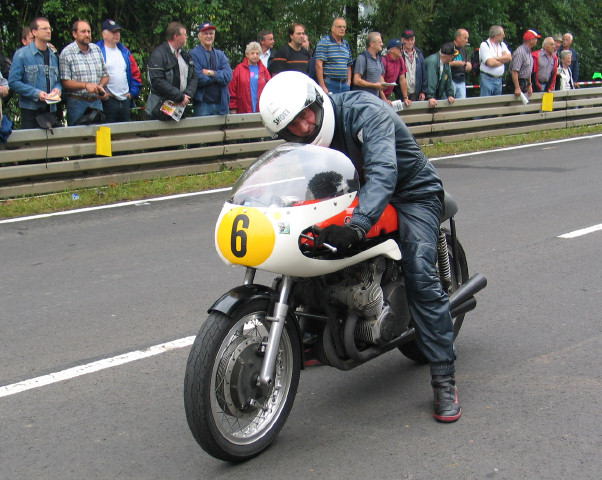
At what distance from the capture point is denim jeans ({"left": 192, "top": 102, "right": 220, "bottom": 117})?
12.7m

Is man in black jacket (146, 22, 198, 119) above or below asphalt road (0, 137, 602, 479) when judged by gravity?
above

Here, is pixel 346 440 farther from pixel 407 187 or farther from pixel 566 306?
pixel 566 306

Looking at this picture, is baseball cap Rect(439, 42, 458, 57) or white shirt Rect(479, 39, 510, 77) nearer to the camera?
baseball cap Rect(439, 42, 458, 57)

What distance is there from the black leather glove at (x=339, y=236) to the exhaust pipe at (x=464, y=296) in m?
1.22

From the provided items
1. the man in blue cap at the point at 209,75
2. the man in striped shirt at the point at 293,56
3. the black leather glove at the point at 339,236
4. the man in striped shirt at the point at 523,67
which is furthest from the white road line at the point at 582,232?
the man in striped shirt at the point at 523,67

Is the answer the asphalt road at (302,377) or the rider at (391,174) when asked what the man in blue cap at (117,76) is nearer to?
the asphalt road at (302,377)

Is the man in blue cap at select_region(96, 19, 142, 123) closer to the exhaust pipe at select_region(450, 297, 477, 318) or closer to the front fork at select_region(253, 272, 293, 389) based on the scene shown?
the exhaust pipe at select_region(450, 297, 477, 318)

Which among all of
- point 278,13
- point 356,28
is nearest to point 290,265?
point 278,13

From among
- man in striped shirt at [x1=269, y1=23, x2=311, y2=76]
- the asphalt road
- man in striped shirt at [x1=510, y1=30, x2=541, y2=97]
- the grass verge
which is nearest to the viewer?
the asphalt road

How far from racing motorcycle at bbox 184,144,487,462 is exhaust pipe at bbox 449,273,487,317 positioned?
0.45m

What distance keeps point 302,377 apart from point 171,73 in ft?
25.0

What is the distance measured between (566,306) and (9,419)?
382 centimetres

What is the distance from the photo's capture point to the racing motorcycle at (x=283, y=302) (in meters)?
3.73

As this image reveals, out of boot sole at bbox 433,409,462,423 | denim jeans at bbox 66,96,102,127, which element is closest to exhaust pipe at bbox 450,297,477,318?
boot sole at bbox 433,409,462,423
